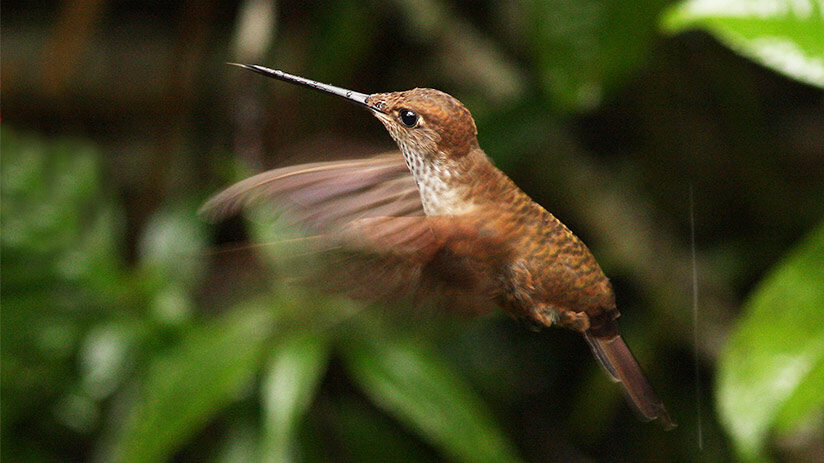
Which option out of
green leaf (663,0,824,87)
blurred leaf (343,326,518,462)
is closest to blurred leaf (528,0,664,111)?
green leaf (663,0,824,87)

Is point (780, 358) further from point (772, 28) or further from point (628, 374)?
point (628, 374)

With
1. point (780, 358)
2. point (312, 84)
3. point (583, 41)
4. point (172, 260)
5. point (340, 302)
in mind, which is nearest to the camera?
point (312, 84)

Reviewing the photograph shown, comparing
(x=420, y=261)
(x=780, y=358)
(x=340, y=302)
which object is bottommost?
(x=340, y=302)

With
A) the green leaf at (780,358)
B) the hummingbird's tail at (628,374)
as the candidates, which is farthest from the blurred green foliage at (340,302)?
the hummingbird's tail at (628,374)

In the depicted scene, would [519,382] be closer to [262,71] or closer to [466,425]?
[466,425]

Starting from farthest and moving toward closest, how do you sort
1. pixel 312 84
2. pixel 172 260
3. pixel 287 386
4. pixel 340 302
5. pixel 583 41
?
pixel 172 260, pixel 287 386, pixel 340 302, pixel 583 41, pixel 312 84

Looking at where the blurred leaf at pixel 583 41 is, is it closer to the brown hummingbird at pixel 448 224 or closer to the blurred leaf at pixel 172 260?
the brown hummingbird at pixel 448 224

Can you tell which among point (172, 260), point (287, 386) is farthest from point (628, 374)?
point (172, 260)
